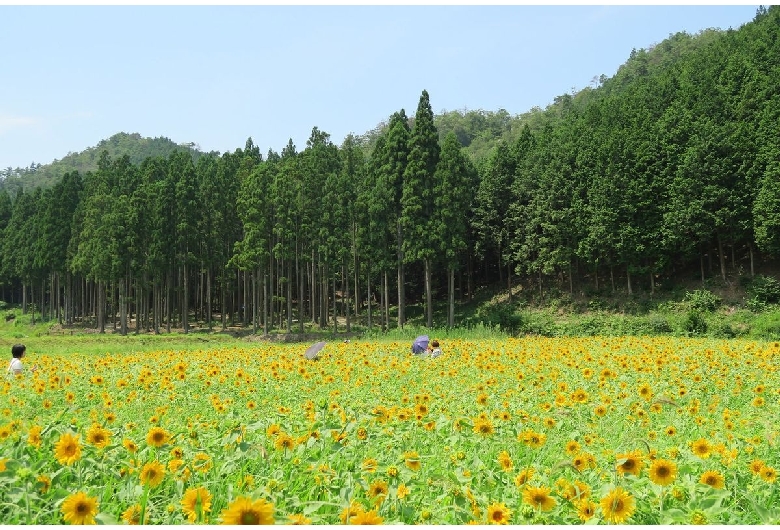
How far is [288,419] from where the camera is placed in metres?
4.76

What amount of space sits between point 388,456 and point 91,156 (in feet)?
577

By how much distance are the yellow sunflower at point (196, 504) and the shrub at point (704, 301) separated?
31896mm

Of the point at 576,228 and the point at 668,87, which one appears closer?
the point at 576,228

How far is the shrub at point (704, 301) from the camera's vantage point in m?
30.0

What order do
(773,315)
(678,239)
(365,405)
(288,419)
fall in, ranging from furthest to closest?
(678,239), (773,315), (365,405), (288,419)

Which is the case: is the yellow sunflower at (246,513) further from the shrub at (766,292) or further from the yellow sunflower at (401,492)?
the shrub at (766,292)

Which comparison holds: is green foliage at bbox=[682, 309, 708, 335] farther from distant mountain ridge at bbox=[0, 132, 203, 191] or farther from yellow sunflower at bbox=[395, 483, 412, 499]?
distant mountain ridge at bbox=[0, 132, 203, 191]

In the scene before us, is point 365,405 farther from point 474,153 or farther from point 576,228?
point 474,153

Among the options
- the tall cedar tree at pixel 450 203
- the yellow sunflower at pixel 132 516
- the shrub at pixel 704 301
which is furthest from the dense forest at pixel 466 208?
the yellow sunflower at pixel 132 516

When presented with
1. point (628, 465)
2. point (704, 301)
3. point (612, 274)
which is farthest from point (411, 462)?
point (612, 274)

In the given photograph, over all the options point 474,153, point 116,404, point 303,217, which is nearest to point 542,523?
point 116,404

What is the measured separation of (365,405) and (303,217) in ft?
95.0

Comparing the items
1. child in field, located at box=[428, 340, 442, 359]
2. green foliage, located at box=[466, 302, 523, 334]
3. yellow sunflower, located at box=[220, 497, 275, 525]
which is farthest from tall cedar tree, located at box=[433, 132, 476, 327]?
yellow sunflower, located at box=[220, 497, 275, 525]

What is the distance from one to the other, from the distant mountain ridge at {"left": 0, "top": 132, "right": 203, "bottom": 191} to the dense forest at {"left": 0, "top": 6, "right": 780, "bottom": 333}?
329ft
